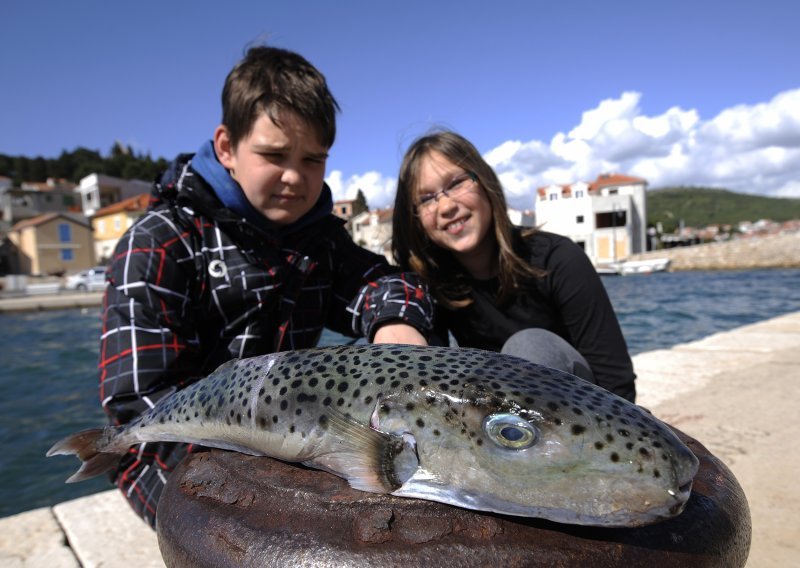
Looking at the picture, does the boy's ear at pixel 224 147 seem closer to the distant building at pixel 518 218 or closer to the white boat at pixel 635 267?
the distant building at pixel 518 218

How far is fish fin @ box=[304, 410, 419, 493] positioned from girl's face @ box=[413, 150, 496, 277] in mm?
2149

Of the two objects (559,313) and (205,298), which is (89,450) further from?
(559,313)

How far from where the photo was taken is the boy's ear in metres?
2.76

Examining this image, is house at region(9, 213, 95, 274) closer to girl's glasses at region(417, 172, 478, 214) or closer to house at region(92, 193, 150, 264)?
house at region(92, 193, 150, 264)

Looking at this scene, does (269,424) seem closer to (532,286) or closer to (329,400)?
(329,400)

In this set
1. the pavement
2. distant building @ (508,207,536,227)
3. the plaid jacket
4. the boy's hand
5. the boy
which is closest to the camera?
the plaid jacket

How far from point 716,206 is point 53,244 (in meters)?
151

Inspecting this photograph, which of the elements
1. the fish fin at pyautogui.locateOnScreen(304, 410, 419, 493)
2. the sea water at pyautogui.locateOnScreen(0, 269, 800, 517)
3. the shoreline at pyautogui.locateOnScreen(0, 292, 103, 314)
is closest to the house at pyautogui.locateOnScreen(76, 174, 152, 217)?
the shoreline at pyautogui.locateOnScreen(0, 292, 103, 314)

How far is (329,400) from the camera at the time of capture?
4.43 feet

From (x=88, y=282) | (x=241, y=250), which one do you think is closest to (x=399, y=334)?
(x=241, y=250)

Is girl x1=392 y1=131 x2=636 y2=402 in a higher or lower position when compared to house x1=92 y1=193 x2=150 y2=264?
lower

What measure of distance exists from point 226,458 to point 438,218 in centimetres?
207

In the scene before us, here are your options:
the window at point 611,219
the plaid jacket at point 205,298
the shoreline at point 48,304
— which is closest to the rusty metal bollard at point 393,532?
the plaid jacket at point 205,298

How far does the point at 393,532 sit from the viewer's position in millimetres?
1143
